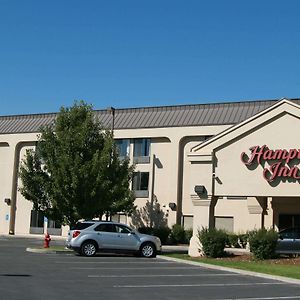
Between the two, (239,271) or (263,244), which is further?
(263,244)

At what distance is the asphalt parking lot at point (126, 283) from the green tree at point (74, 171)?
7.56m

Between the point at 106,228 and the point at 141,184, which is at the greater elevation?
the point at 141,184

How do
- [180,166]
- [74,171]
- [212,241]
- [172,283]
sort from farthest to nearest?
[180,166] < [74,171] < [212,241] < [172,283]

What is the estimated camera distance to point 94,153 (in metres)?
28.8

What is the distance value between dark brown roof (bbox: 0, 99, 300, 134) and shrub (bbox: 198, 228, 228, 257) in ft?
59.1

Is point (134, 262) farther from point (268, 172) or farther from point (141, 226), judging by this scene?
point (141, 226)

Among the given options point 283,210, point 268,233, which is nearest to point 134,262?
point 268,233

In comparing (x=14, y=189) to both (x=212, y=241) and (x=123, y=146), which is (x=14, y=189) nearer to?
(x=123, y=146)

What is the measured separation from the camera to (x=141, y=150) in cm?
4544

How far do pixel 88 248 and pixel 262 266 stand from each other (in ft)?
25.1

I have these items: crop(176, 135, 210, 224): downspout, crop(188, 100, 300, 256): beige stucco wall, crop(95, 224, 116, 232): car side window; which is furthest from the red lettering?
crop(176, 135, 210, 224): downspout

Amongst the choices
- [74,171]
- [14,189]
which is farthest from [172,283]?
[14,189]

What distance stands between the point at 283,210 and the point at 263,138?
13.6 m

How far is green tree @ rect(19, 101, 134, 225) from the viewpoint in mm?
27812
